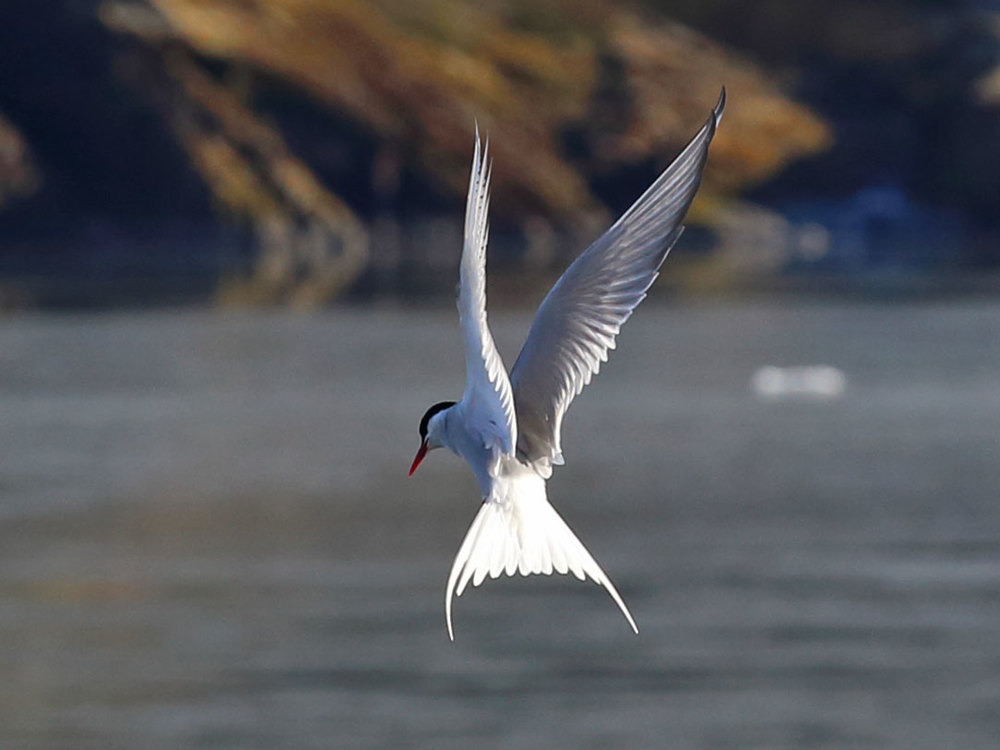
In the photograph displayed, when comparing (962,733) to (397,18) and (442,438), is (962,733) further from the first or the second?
(397,18)

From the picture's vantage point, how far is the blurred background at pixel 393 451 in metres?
17.1

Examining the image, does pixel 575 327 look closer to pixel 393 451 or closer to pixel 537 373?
pixel 537 373

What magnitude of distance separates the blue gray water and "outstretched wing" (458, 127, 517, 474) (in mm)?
8094

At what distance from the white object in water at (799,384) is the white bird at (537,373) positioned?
28.8m

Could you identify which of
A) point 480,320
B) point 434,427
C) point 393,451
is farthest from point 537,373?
point 393,451

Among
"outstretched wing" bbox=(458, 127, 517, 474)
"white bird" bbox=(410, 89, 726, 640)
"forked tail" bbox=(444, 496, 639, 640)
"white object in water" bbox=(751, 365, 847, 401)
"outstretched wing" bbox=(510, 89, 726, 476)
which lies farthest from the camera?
"white object in water" bbox=(751, 365, 847, 401)

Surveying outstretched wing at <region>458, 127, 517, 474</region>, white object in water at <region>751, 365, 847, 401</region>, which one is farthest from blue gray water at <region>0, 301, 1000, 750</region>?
outstretched wing at <region>458, 127, 517, 474</region>

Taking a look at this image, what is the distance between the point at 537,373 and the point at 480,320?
4.57 ft

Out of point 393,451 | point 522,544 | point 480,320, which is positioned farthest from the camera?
point 393,451

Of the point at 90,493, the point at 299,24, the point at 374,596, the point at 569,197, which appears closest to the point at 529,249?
the point at 569,197

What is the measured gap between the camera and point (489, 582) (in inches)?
834

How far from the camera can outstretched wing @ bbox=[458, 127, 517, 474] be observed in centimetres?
718

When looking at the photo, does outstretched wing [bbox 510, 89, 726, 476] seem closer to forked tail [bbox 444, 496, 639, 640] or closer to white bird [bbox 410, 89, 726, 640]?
white bird [bbox 410, 89, 726, 640]

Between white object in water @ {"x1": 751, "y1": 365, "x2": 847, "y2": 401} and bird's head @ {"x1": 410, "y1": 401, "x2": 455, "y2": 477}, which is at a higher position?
white object in water @ {"x1": 751, "y1": 365, "x2": 847, "y2": 401}
